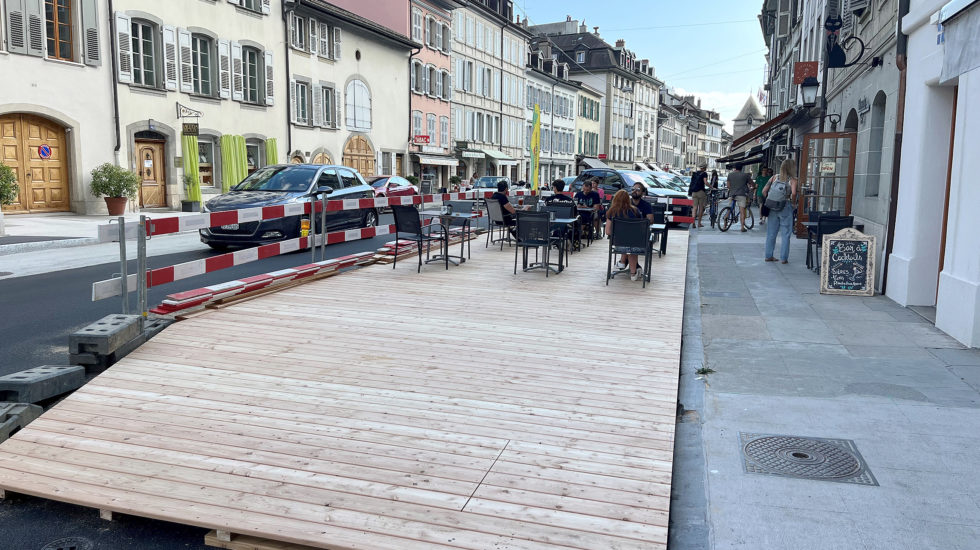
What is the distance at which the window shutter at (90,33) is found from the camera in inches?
778

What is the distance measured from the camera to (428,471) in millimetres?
3742

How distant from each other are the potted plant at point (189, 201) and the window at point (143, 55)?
3.06 meters

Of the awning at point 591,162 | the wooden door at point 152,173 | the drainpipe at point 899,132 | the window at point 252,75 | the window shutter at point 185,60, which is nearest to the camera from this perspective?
the drainpipe at point 899,132

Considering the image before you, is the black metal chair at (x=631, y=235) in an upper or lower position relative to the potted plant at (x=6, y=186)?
lower

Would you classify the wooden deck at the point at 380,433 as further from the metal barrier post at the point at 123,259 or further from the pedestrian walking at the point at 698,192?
the pedestrian walking at the point at 698,192

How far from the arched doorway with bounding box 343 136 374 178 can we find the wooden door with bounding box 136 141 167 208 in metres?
9.55

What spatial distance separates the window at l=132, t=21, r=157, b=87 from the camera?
71.4ft

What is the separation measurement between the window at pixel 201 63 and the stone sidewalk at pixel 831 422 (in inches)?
818

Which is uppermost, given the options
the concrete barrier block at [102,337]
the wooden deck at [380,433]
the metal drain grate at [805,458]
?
the concrete barrier block at [102,337]

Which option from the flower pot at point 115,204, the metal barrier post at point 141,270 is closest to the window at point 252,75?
the flower pot at point 115,204

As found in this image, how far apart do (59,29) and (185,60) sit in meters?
4.27

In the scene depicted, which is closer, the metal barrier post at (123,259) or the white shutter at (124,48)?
the metal barrier post at (123,259)

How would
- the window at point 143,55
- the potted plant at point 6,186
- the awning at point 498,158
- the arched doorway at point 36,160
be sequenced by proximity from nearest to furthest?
the potted plant at point 6,186
the arched doorway at point 36,160
the window at point 143,55
the awning at point 498,158

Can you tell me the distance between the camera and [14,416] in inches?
166
